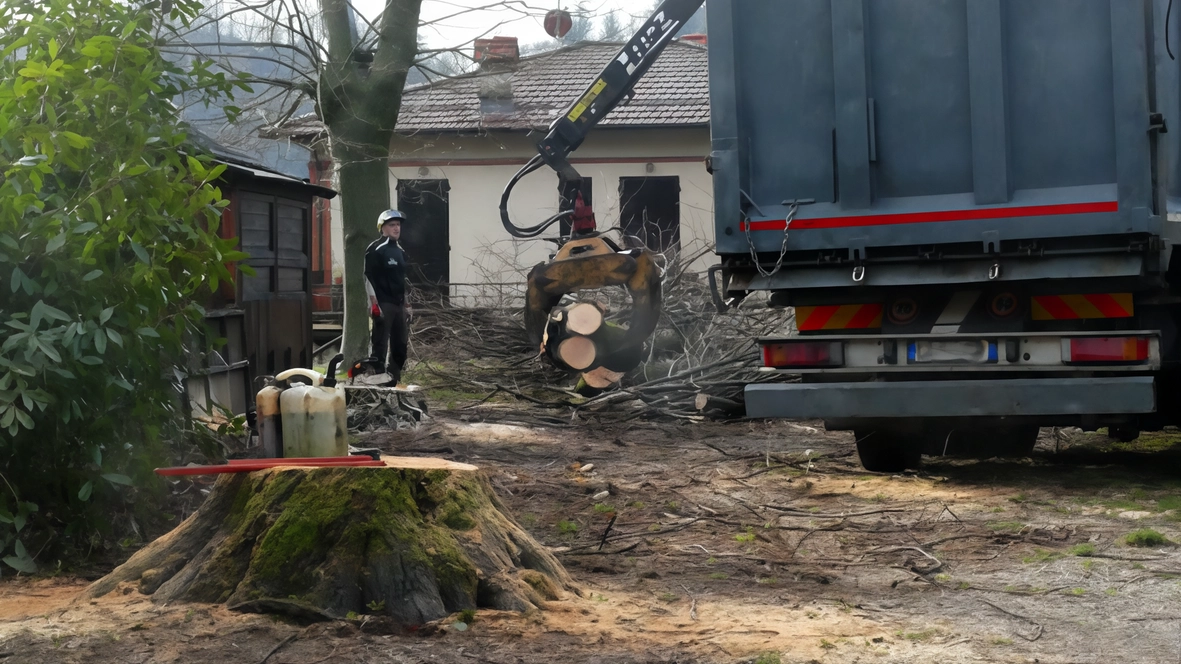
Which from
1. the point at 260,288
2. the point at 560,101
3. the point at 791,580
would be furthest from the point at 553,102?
the point at 791,580

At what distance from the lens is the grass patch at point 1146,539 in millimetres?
5243

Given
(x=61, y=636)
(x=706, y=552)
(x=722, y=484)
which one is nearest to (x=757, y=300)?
(x=722, y=484)

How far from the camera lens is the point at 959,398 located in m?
6.28

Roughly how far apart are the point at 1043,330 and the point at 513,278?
49.2 feet

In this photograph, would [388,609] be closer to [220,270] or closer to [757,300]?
[220,270]

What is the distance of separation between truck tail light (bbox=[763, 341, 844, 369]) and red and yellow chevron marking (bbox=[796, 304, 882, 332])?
191 mm

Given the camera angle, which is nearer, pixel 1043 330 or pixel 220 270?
pixel 220 270

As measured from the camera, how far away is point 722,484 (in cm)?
736

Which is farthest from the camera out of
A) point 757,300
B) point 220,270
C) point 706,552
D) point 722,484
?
point 757,300

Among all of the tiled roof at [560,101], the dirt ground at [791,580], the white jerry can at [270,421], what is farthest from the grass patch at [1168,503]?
the tiled roof at [560,101]

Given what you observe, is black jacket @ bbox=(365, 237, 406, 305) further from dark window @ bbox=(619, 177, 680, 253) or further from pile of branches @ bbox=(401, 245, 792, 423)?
dark window @ bbox=(619, 177, 680, 253)

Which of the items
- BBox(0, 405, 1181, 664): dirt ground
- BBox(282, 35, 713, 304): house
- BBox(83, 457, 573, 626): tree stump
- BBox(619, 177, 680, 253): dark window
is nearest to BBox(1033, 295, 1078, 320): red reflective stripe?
BBox(0, 405, 1181, 664): dirt ground

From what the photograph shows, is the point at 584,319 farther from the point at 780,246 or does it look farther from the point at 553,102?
the point at 553,102

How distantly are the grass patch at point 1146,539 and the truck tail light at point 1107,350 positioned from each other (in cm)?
103
